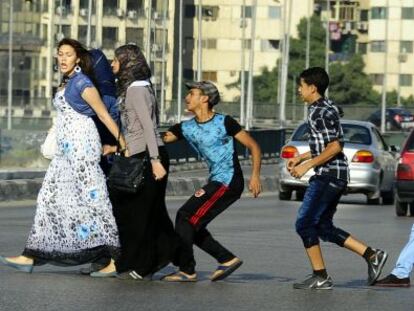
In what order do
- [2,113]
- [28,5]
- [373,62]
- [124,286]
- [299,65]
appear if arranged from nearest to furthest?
[124,286] < [2,113] < [28,5] < [299,65] < [373,62]

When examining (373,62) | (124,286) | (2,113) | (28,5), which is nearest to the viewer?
(124,286)

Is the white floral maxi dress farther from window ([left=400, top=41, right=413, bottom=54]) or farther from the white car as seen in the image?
window ([left=400, top=41, right=413, bottom=54])

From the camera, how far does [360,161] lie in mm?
28781

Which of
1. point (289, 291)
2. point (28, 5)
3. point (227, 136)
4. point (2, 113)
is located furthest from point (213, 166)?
point (28, 5)

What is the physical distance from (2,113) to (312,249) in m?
70.2

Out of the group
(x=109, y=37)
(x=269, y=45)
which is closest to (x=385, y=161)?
(x=109, y=37)

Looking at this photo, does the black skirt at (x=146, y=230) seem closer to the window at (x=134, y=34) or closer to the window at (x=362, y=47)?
the window at (x=134, y=34)

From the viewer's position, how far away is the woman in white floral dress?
1345 cm

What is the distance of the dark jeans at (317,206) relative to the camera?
13.1m

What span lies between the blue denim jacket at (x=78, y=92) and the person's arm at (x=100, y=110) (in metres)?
0.05

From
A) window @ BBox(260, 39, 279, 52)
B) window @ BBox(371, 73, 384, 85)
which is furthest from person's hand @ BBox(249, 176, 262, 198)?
window @ BBox(260, 39, 279, 52)

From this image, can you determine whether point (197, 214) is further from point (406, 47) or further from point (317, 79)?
point (406, 47)

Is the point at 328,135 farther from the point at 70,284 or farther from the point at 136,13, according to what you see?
the point at 136,13

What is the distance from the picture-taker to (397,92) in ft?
448
